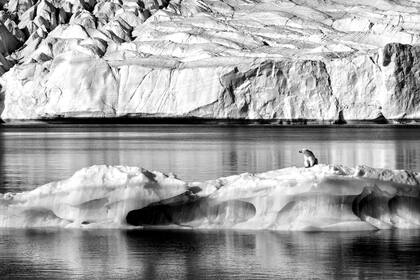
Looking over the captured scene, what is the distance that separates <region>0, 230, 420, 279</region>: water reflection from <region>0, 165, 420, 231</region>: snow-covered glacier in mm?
315

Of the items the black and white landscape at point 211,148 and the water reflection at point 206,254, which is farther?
the black and white landscape at point 211,148

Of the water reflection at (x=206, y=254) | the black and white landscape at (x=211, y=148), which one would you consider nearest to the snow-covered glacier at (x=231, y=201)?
the black and white landscape at (x=211, y=148)

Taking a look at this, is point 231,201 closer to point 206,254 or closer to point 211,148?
point 206,254

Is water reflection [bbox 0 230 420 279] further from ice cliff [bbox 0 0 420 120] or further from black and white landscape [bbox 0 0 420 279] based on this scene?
ice cliff [bbox 0 0 420 120]

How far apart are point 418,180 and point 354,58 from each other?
43435mm

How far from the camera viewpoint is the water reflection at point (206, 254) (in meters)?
10.2

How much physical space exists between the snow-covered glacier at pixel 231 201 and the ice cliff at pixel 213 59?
1680 inches

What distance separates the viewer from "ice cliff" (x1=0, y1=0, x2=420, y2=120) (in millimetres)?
55844

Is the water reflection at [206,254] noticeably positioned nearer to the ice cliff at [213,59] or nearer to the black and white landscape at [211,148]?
the black and white landscape at [211,148]

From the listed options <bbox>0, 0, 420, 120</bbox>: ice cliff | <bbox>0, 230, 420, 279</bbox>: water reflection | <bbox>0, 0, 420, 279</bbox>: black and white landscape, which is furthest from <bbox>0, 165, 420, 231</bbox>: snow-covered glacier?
<bbox>0, 0, 420, 120</bbox>: ice cliff

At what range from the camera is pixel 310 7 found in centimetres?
8131

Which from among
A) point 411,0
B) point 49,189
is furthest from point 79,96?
point 49,189

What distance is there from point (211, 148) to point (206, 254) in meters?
26.4

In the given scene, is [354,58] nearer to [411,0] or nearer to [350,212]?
[411,0]
